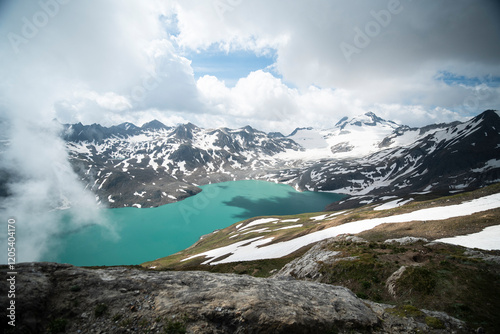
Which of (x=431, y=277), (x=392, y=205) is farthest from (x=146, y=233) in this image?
(x=431, y=277)

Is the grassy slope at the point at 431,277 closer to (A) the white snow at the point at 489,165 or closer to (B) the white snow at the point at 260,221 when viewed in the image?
(B) the white snow at the point at 260,221

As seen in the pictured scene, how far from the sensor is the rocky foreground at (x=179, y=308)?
9.11 meters

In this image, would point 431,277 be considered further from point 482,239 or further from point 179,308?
point 179,308

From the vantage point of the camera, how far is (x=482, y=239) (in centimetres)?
2505

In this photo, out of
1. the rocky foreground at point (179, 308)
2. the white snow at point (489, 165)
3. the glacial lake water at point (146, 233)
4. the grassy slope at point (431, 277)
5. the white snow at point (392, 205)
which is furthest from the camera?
the white snow at point (489, 165)

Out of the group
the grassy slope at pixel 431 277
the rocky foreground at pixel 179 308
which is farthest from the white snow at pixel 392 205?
the rocky foreground at pixel 179 308

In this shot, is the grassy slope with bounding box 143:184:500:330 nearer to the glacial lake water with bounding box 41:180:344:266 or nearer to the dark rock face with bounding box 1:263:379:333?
the dark rock face with bounding box 1:263:379:333

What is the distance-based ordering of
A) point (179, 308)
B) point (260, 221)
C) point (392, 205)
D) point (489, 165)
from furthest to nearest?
point (489, 165) → point (260, 221) → point (392, 205) → point (179, 308)

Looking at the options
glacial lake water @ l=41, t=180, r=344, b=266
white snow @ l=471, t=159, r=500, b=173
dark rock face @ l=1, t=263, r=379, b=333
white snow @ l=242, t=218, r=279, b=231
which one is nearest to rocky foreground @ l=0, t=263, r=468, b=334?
dark rock face @ l=1, t=263, r=379, b=333

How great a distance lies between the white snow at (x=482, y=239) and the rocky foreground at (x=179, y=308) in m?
20.1

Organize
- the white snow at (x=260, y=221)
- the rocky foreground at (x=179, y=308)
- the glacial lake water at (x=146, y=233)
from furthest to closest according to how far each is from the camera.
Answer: the glacial lake water at (x=146, y=233) < the white snow at (x=260, y=221) < the rocky foreground at (x=179, y=308)

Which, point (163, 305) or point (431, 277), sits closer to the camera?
point (163, 305)

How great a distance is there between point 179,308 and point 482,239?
3674 cm

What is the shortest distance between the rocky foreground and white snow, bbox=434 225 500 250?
65.9ft
